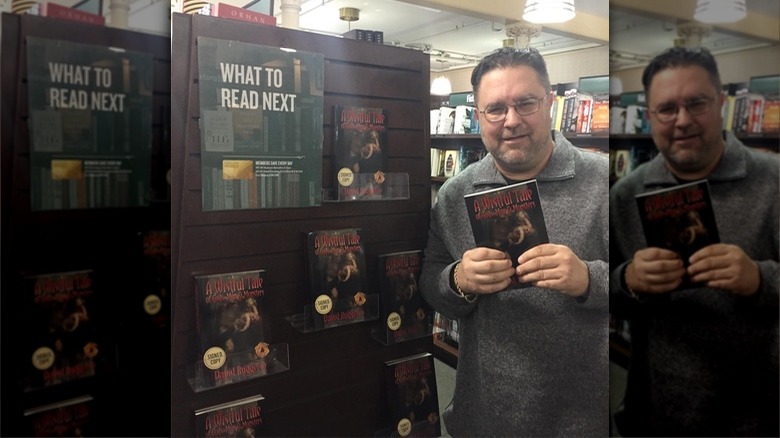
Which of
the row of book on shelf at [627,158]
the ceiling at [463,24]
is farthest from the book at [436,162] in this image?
the row of book on shelf at [627,158]

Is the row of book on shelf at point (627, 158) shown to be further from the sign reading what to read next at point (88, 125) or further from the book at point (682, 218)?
the sign reading what to read next at point (88, 125)

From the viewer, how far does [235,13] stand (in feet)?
4.92

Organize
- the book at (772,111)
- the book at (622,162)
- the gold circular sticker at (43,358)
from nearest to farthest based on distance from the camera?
the book at (772,111), the gold circular sticker at (43,358), the book at (622,162)

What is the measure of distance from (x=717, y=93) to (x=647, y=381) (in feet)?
2.35

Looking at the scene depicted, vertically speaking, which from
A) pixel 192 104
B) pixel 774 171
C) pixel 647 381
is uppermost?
pixel 192 104

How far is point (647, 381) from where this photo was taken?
4.87 ft

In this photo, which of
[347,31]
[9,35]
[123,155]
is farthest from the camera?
[347,31]

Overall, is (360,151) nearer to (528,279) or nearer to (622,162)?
(528,279)

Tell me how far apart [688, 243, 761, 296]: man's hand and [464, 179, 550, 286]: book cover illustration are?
1.27 ft

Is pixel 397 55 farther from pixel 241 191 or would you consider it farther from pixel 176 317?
pixel 176 317

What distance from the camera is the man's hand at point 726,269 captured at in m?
1.32

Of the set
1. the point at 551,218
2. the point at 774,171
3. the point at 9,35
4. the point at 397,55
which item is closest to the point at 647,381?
the point at 551,218

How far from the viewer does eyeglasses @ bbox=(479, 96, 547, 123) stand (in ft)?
5.22

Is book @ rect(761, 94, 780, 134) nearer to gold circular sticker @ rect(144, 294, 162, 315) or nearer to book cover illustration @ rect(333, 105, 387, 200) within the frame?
book cover illustration @ rect(333, 105, 387, 200)
